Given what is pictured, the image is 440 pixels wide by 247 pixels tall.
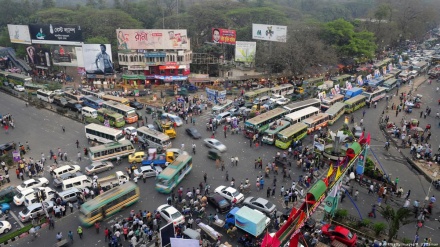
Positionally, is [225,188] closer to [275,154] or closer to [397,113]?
[275,154]

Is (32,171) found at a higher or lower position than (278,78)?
lower

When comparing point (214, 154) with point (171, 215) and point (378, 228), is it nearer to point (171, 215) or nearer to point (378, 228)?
point (171, 215)

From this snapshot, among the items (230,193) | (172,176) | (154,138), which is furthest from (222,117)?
(230,193)

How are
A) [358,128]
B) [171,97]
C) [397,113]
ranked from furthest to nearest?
[171,97] < [397,113] < [358,128]

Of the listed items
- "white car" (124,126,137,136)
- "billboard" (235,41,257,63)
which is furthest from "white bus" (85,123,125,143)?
"billboard" (235,41,257,63)

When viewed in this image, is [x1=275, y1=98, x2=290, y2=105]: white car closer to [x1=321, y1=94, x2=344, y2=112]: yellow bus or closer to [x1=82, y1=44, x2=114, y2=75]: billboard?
[x1=321, y1=94, x2=344, y2=112]: yellow bus

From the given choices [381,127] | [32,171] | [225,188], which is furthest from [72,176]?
[381,127]

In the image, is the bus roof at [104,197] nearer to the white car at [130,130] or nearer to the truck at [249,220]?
the truck at [249,220]
